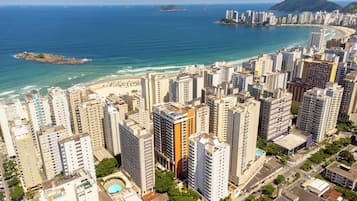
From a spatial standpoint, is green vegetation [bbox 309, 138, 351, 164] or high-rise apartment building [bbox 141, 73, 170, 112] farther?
high-rise apartment building [bbox 141, 73, 170, 112]

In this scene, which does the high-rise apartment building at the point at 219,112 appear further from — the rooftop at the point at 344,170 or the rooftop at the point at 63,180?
the rooftop at the point at 63,180

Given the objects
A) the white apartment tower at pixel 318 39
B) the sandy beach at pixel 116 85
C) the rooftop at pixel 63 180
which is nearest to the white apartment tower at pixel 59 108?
the rooftop at pixel 63 180

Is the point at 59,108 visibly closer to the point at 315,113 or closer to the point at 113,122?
the point at 113,122

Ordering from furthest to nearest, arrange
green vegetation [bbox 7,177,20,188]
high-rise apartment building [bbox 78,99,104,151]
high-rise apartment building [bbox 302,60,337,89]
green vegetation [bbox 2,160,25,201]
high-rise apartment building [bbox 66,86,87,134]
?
high-rise apartment building [bbox 302,60,337,89] → high-rise apartment building [bbox 66,86,87,134] → high-rise apartment building [bbox 78,99,104,151] → green vegetation [bbox 7,177,20,188] → green vegetation [bbox 2,160,25,201]

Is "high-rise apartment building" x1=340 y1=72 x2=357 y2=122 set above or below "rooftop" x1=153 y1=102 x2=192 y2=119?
below

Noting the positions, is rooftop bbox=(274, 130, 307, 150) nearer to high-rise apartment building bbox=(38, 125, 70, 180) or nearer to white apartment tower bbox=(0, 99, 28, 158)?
high-rise apartment building bbox=(38, 125, 70, 180)

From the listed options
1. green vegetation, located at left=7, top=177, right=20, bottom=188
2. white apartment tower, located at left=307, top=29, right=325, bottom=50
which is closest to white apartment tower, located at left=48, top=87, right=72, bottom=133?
green vegetation, located at left=7, top=177, right=20, bottom=188

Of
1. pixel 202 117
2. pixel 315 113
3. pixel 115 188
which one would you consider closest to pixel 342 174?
pixel 315 113
